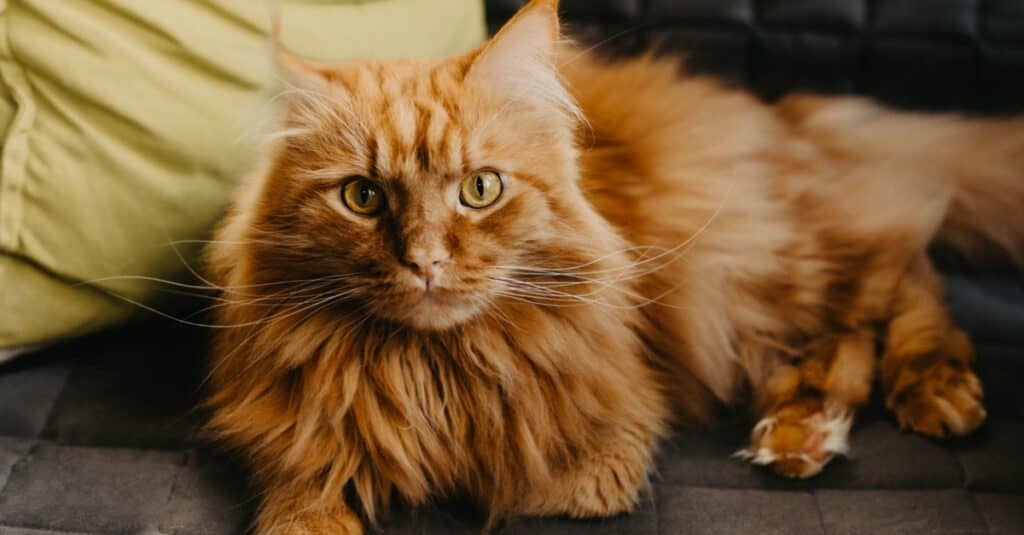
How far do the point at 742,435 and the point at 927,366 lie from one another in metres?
0.33

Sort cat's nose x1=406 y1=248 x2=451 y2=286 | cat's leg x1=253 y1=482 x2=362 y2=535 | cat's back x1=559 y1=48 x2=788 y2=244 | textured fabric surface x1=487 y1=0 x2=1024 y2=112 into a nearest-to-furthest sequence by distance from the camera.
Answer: cat's nose x1=406 y1=248 x2=451 y2=286, cat's leg x1=253 y1=482 x2=362 y2=535, cat's back x1=559 y1=48 x2=788 y2=244, textured fabric surface x1=487 y1=0 x2=1024 y2=112

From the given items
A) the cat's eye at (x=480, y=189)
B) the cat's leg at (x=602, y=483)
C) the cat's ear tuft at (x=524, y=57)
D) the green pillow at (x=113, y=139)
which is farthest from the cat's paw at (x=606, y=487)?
the green pillow at (x=113, y=139)

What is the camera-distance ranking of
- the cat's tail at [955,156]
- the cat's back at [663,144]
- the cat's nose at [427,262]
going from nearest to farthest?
1. the cat's nose at [427,262]
2. the cat's back at [663,144]
3. the cat's tail at [955,156]

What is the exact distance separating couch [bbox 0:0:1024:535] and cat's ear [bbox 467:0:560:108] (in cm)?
62

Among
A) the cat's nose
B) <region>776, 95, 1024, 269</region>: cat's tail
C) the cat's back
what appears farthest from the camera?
<region>776, 95, 1024, 269</region>: cat's tail

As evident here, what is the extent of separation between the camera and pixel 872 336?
1475mm

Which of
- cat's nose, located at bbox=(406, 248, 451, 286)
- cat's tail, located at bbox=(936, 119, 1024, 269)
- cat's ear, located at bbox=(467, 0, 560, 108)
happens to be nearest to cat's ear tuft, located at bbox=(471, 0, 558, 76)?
cat's ear, located at bbox=(467, 0, 560, 108)

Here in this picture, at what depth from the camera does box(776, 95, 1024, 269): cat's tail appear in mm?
1596

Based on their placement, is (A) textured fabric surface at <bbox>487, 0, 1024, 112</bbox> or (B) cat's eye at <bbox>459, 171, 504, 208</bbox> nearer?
(B) cat's eye at <bbox>459, 171, 504, 208</bbox>

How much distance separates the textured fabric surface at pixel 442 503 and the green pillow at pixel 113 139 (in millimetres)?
147

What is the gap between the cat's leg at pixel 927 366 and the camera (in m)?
1.30

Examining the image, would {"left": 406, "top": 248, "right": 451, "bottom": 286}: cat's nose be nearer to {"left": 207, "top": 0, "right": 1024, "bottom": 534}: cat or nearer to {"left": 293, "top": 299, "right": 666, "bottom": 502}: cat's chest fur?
{"left": 207, "top": 0, "right": 1024, "bottom": 534}: cat

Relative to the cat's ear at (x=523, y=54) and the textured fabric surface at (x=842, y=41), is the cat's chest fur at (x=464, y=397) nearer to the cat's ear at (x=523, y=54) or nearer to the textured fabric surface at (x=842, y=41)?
the cat's ear at (x=523, y=54)

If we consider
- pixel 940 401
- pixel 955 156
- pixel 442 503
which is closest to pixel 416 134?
pixel 442 503
